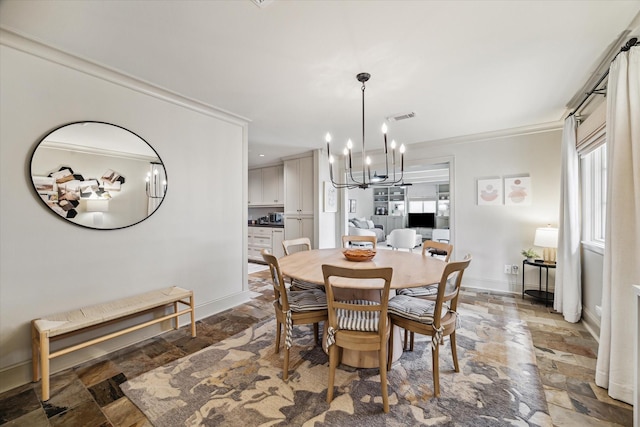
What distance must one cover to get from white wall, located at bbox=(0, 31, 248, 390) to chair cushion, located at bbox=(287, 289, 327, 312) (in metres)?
1.44

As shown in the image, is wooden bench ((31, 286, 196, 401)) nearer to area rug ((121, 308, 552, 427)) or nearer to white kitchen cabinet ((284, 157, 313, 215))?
area rug ((121, 308, 552, 427))

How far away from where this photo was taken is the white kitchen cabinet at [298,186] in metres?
5.21

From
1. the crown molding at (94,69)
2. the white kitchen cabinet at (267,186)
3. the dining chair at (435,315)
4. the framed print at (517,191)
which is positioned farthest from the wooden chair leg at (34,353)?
the framed print at (517,191)

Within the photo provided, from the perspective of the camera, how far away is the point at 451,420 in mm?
1492

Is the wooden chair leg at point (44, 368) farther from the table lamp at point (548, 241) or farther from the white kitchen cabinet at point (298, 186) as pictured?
the table lamp at point (548, 241)

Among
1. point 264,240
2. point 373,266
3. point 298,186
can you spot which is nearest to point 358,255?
point 373,266

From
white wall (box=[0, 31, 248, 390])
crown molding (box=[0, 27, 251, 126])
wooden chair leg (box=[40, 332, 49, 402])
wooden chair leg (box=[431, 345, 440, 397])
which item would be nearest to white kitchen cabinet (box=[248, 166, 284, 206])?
white wall (box=[0, 31, 248, 390])

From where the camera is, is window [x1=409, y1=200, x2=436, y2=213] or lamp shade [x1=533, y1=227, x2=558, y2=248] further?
window [x1=409, y1=200, x2=436, y2=213]

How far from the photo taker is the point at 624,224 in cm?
165

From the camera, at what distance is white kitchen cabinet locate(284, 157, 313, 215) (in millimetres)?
5207

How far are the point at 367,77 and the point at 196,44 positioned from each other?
55.0 inches

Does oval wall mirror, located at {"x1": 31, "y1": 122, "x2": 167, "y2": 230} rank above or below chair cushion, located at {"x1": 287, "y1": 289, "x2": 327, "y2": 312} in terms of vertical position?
above

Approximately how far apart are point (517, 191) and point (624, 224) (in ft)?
7.52

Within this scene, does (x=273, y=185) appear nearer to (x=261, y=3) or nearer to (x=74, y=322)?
(x=74, y=322)
